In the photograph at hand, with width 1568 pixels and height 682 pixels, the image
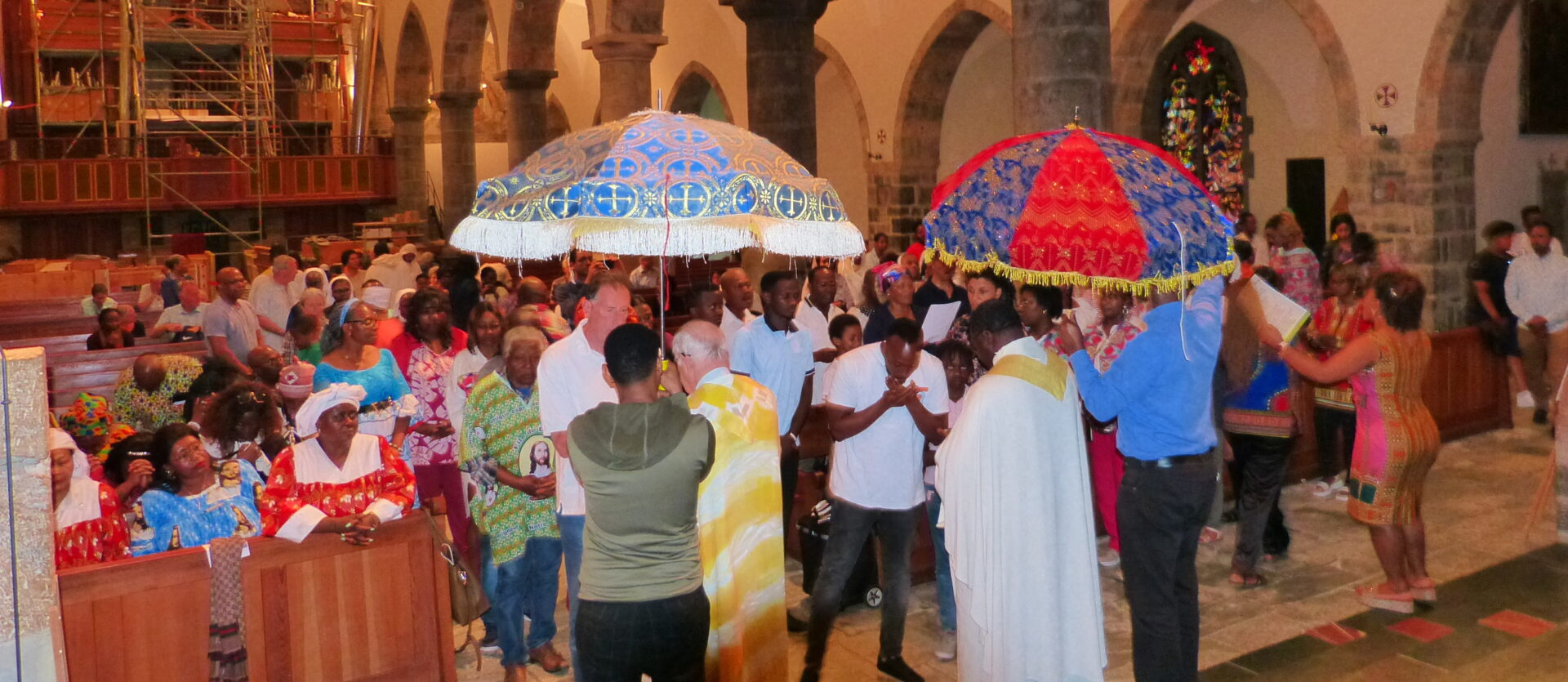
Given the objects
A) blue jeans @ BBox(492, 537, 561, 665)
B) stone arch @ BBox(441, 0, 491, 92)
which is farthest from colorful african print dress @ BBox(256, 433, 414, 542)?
stone arch @ BBox(441, 0, 491, 92)

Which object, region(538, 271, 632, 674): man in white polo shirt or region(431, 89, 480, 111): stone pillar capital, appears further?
region(431, 89, 480, 111): stone pillar capital

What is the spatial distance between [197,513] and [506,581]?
1.17 meters

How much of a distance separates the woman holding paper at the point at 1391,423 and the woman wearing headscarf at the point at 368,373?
149 inches

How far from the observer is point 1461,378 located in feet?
30.4

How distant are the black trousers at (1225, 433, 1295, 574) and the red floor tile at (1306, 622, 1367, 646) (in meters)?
0.62

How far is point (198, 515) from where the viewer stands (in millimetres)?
4828

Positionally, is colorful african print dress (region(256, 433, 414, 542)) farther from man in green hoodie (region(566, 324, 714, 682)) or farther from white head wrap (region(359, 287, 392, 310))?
white head wrap (region(359, 287, 392, 310))

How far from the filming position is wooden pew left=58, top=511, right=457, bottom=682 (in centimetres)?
424

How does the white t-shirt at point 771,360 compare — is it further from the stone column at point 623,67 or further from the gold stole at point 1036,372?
the stone column at point 623,67

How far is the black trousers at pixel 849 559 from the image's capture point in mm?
4809

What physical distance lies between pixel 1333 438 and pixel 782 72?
6.14m

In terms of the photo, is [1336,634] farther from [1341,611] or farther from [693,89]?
[693,89]

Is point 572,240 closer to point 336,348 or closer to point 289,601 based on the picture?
point 289,601

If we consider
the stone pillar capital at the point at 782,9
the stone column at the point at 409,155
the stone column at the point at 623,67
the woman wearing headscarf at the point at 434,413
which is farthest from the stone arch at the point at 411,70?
the woman wearing headscarf at the point at 434,413
